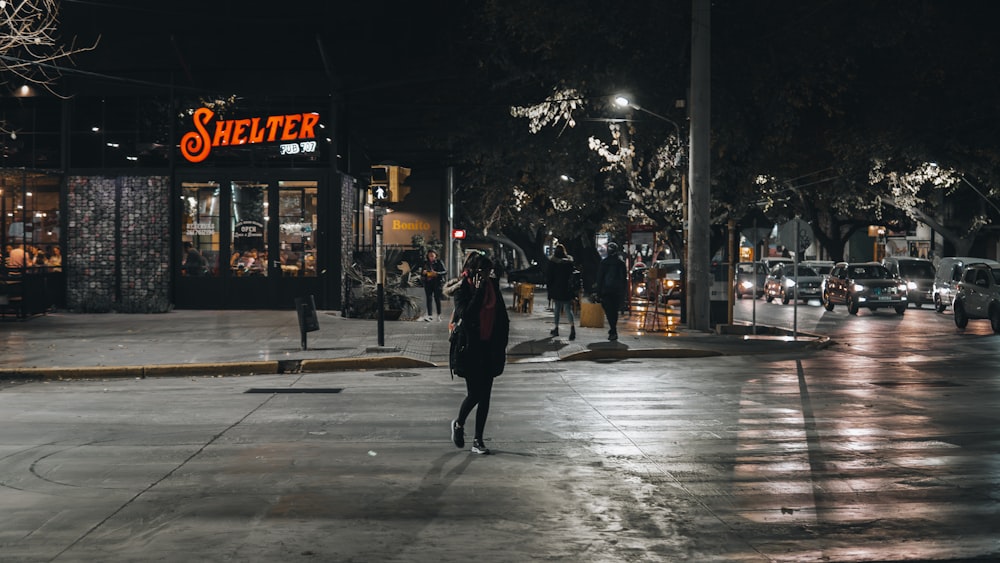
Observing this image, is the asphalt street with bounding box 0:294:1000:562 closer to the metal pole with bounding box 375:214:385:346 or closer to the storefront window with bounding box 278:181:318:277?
the metal pole with bounding box 375:214:385:346

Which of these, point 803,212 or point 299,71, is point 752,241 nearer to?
point 299,71

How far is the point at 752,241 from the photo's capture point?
971 inches

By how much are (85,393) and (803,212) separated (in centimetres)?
4981

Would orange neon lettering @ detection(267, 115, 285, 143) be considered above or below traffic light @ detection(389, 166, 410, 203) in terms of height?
above

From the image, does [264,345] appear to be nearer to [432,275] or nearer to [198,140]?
[432,275]

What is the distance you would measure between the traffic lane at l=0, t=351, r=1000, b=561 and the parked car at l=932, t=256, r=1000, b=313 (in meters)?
23.2

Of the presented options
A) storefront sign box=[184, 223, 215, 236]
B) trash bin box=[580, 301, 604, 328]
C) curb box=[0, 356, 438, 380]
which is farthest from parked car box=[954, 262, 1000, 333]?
storefront sign box=[184, 223, 215, 236]

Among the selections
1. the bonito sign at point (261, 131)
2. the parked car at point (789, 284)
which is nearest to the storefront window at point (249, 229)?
the bonito sign at point (261, 131)

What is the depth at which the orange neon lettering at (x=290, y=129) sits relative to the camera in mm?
28219

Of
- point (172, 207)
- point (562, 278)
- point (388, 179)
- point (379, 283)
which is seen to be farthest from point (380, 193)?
point (172, 207)

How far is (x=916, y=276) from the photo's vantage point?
41688 millimetres

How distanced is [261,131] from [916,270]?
88.3 feet

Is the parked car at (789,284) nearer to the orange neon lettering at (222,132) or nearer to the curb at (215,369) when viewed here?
the orange neon lettering at (222,132)

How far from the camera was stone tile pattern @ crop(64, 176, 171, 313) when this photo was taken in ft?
96.9
